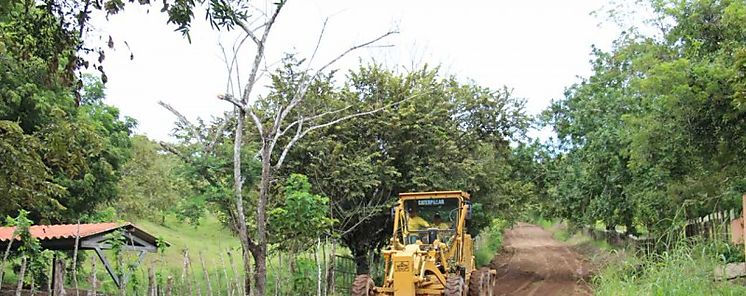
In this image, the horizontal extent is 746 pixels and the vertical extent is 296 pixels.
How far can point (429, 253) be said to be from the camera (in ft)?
44.9

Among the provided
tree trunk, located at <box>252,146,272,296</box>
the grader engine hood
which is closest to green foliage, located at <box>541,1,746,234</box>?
the grader engine hood

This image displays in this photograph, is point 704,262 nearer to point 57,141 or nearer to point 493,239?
point 57,141

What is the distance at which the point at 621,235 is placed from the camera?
110 ft

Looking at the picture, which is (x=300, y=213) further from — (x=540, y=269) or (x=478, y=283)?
(x=540, y=269)

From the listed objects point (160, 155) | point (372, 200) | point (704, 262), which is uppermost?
point (160, 155)

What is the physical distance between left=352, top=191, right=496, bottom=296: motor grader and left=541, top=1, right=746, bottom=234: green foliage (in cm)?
372

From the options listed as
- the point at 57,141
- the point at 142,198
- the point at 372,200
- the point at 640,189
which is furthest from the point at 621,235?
the point at 57,141

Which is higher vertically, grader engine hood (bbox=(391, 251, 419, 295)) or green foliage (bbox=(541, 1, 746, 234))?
green foliage (bbox=(541, 1, 746, 234))

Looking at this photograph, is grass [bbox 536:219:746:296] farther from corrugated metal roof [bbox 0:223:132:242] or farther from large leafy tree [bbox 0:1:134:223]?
corrugated metal roof [bbox 0:223:132:242]

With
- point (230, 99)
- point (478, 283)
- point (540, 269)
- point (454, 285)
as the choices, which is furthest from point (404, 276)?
point (540, 269)

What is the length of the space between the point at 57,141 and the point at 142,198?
1979 centimetres

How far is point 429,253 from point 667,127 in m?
4.91

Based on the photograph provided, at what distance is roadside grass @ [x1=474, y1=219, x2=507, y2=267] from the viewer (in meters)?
35.4

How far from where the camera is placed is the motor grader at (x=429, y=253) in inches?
505
